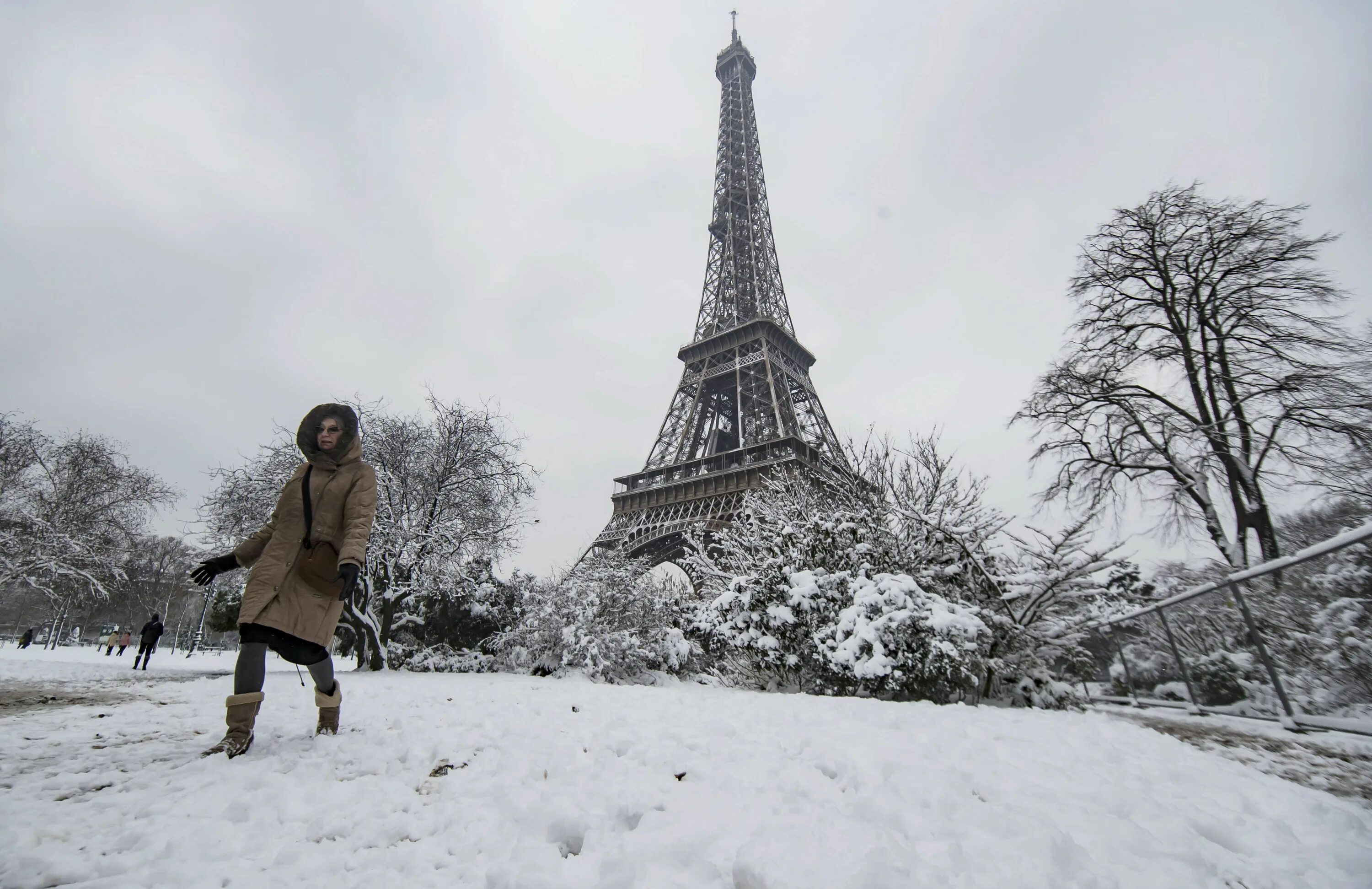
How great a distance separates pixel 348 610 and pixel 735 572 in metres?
6.79

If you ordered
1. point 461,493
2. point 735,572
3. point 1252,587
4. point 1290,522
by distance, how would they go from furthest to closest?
point 461,493 < point 1290,522 < point 735,572 < point 1252,587

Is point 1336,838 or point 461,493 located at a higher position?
point 461,493

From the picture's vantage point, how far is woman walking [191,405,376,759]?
2953 mm

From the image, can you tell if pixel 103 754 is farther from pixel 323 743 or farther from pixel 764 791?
pixel 764 791

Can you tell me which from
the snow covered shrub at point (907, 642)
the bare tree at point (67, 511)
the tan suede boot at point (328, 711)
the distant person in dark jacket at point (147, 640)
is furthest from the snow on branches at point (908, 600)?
the bare tree at point (67, 511)

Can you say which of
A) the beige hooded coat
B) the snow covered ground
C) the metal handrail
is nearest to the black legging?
the beige hooded coat

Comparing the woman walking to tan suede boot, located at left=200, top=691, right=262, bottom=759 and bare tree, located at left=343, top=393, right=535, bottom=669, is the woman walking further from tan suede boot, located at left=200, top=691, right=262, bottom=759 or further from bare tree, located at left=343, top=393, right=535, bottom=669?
bare tree, located at left=343, top=393, right=535, bottom=669

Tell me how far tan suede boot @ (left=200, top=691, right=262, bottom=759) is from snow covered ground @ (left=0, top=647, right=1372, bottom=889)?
4.0 inches

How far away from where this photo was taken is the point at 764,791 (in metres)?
2.54

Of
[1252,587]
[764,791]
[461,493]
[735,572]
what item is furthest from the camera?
[461,493]

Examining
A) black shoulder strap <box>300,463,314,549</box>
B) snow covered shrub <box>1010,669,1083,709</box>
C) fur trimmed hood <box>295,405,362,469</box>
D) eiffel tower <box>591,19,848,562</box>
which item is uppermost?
eiffel tower <box>591,19,848,562</box>

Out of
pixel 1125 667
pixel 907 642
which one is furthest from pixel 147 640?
pixel 1125 667

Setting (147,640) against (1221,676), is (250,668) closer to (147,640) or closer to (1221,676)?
(1221,676)

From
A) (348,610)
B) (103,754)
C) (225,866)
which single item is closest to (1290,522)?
(225,866)
